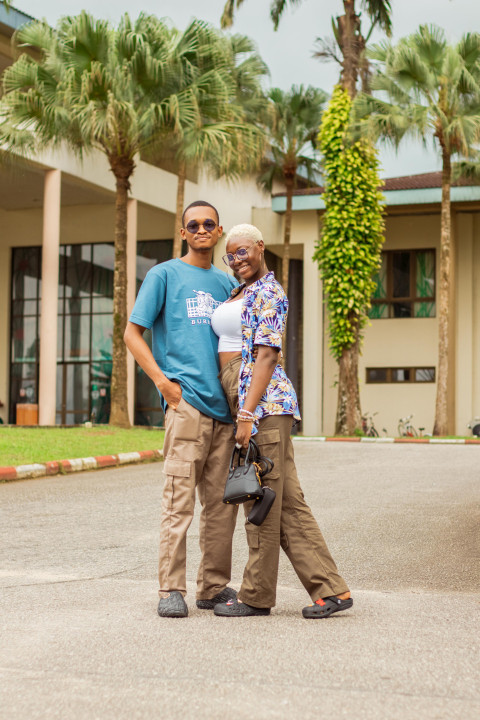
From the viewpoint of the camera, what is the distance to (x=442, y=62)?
26.0 m

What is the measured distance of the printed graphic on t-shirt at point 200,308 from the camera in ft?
15.6

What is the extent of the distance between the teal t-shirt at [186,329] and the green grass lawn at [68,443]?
Answer: 8676 millimetres

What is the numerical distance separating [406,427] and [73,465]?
1972cm

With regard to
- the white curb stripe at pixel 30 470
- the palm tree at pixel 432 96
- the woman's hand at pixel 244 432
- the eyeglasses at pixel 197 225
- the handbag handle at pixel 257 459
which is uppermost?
the palm tree at pixel 432 96

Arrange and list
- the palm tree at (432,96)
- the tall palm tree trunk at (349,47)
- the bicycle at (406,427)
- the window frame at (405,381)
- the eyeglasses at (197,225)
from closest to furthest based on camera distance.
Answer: the eyeglasses at (197,225) → the palm tree at (432,96) → the tall palm tree trunk at (349,47) → the bicycle at (406,427) → the window frame at (405,381)

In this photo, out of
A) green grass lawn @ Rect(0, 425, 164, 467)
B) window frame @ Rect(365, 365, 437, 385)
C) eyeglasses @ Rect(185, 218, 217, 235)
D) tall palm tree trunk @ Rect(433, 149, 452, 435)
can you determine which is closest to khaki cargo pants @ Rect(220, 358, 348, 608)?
eyeglasses @ Rect(185, 218, 217, 235)

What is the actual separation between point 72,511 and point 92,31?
47.1ft

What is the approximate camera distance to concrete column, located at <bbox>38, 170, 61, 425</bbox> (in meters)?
24.4

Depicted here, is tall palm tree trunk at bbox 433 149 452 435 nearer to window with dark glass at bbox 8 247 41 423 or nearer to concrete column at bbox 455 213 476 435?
concrete column at bbox 455 213 476 435

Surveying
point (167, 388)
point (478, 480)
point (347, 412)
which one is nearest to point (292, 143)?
point (347, 412)

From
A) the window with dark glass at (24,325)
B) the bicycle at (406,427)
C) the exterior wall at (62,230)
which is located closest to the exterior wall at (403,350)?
the bicycle at (406,427)

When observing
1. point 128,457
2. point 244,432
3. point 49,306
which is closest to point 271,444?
point 244,432

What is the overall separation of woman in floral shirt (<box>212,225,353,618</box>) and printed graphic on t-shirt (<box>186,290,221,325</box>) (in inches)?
4.8

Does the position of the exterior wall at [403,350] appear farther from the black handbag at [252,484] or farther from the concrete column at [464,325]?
the black handbag at [252,484]
